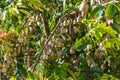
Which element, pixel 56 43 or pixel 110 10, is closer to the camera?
pixel 110 10

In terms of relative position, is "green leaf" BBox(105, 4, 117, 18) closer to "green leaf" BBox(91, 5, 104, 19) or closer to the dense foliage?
"green leaf" BBox(91, 5, 104, 19)

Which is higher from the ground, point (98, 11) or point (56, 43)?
point (98, 11)

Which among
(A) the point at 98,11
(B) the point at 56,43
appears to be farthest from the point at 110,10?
(B) the point at 56,43

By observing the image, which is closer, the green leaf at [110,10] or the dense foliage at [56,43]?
the green leaf at [110,10]

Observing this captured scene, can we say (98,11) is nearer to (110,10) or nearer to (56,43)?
(110,10)

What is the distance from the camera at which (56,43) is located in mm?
1901

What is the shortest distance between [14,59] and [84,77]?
476 mm

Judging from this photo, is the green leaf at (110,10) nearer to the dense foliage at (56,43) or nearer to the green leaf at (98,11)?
the green leaf at (98,11)

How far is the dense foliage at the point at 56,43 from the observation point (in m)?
1.83

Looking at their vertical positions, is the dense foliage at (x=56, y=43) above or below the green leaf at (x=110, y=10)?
below

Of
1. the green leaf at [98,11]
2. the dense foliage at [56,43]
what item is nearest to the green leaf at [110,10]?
the green leaf at [98,11]

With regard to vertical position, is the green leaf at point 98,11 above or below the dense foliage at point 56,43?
above

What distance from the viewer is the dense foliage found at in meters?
1.83

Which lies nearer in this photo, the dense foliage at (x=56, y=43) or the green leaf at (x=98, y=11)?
the green leaf at (x=98, y=11)
